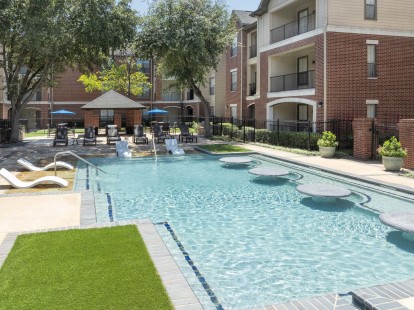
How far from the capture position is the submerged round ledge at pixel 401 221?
7402mm

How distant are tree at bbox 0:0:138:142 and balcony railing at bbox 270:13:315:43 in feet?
31.7

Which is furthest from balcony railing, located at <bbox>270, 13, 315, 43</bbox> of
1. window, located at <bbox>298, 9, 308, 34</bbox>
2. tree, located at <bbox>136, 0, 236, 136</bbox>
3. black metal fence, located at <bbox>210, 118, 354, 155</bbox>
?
black metal fence, located at <bbox>210, 118, 354, 155</bbox>

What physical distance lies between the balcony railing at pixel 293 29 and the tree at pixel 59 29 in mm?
9658

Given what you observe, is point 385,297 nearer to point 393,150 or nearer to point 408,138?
point 393,150

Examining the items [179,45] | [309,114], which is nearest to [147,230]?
[179,45]

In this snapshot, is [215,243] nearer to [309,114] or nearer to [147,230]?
[147,230]

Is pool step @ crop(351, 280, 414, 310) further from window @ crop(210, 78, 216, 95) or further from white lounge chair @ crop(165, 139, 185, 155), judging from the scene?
window @ crop(210, 78, 216, 95)

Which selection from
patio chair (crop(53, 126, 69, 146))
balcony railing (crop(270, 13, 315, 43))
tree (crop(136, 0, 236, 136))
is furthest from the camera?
tree (crop(136, 0, 236, 136))

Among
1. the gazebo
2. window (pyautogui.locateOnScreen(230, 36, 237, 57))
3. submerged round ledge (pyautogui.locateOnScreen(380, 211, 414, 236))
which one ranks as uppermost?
window (pyautogui.locateOnScreen(230, 36, 237, 57))

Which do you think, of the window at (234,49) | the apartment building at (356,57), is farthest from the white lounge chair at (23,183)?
the window at (234,49)

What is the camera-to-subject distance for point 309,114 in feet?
87.2

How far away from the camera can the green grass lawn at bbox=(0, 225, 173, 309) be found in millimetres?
4562

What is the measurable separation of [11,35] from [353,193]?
18626 millimetres

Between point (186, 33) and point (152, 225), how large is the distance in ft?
64.9
